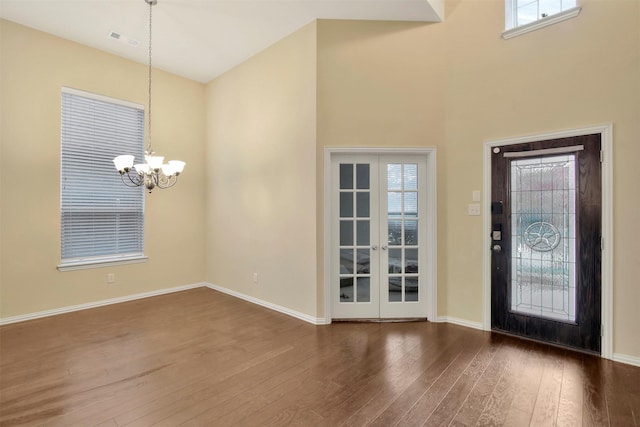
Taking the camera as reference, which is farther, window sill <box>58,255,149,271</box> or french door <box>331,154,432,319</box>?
window sill <box>58,255,149,271</box>

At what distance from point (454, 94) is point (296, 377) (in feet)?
11.4

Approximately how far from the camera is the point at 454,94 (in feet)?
11.9

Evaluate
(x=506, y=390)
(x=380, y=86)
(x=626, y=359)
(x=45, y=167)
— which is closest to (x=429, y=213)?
(x=380, y=86)

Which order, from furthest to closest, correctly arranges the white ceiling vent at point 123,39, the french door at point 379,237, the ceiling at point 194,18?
the white ceiling vent at point 123,39
the french door at point 379,237
the ceiling at point 194,18

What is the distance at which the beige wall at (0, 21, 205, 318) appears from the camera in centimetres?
363

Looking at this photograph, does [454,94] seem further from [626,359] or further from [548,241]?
[626,359]

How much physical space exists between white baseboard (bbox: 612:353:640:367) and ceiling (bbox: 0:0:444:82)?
12.8 ft

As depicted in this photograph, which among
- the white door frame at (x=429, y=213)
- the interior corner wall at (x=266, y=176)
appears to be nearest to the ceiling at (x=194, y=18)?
the interior corner wall at (x=266, y=176)

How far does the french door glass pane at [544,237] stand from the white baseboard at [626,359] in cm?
40

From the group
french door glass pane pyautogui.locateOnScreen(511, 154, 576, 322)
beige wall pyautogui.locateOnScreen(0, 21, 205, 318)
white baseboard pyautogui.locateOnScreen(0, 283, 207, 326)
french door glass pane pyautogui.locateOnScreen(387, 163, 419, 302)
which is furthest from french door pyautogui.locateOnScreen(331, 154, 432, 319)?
beige wall pyautogui.locateOnScreen(0, 21, 205, 318)

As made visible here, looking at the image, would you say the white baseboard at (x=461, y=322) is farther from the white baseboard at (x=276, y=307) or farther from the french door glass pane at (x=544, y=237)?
the white baseboard at (x=276, y=307)

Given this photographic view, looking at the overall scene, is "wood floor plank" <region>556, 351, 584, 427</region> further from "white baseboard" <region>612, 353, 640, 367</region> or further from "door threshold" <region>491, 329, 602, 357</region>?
"white baseboard" <region>612, 353, 640, 367</region>

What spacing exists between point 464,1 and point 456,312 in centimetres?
366

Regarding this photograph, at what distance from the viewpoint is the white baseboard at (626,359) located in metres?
2.66
